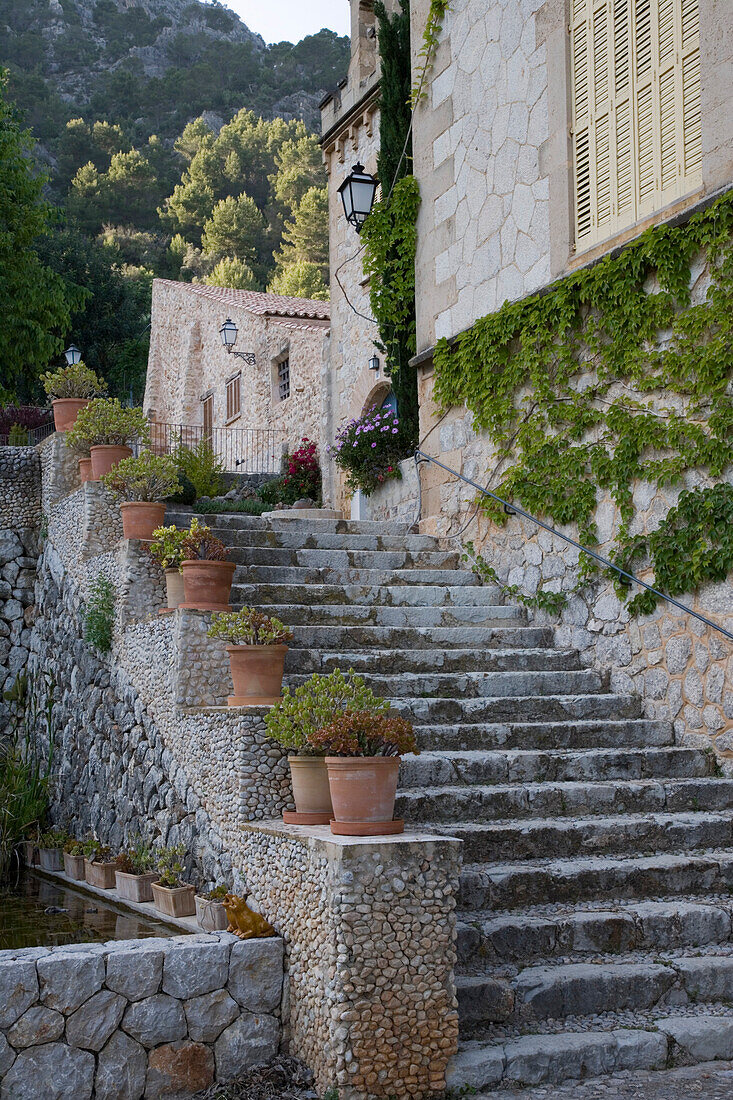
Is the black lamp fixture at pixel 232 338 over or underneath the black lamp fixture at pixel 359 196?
over

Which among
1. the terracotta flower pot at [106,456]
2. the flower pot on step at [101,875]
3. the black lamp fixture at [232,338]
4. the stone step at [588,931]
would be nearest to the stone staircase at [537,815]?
the stone step at [588,931]

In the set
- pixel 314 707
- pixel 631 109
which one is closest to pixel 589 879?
pixel 314 707

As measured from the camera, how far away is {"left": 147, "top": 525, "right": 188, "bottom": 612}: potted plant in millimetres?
6098

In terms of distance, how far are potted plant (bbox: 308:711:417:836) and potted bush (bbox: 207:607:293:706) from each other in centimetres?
94

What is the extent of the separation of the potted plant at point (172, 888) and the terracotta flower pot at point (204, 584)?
50.9 inches

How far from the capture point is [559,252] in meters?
6.88

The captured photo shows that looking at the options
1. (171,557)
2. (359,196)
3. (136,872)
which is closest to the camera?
(136,872)

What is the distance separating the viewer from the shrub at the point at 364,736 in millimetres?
3936

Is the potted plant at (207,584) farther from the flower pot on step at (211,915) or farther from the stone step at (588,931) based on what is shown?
the stone step at (588,931)

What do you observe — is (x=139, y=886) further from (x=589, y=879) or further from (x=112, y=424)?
(x=112, y=424)

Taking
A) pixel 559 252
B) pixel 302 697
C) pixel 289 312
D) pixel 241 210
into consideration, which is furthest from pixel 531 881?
pixel 241 210

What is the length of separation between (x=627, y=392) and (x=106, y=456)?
392cm

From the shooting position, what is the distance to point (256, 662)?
4961mm

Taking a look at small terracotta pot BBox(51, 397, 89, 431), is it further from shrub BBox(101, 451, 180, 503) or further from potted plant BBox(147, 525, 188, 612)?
potted plant BBox(147, 525, 188, 612)
